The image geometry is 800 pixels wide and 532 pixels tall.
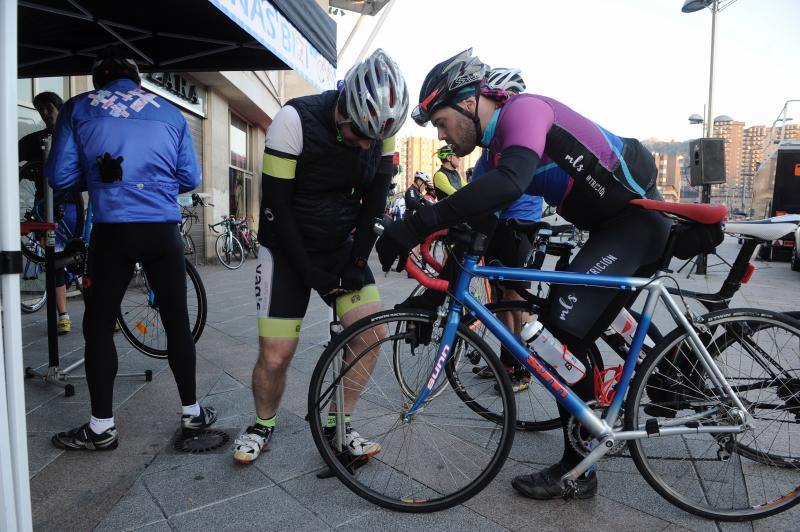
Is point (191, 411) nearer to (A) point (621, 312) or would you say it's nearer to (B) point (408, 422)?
(B) point (408, 422)

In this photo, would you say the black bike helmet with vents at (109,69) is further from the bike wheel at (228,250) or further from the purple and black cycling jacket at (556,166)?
the bike wheel at (228,250)

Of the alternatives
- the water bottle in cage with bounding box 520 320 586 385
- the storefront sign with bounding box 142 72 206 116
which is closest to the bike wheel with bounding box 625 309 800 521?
the water bottle in cage with bounding box 520 320 586 385

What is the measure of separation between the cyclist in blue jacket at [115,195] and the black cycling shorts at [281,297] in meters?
0.56

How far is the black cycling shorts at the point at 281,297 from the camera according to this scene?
2.54m

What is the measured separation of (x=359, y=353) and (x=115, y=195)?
137 centimetres

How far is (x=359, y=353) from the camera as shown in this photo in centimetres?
229

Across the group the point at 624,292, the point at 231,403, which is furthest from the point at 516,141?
the point at 231,403

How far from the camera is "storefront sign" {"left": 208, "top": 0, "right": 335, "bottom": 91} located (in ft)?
9.98

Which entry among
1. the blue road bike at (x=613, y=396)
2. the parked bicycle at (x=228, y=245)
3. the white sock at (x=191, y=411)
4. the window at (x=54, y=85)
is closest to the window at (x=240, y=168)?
the parked bicycle at (x=228, y=245)

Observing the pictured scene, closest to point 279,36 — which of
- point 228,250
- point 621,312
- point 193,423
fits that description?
point 193,423

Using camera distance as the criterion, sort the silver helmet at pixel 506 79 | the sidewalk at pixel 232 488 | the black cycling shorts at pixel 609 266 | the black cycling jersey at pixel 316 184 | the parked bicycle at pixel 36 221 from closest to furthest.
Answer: the sidewalk at pixel 232 488 < the black cycling shorts at pixel 609 266 < the black cycling jersey at pixel 316 184 < the silver helmet at pixel 506 79 < the parked bicycle at pixel 36 221

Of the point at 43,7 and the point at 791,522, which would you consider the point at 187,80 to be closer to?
the point at 43,7

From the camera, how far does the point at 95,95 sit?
2.59 metres

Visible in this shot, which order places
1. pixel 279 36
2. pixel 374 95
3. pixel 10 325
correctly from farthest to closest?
1. pixel 279 36
2. pixel 374 95
3. pixel 10 325
